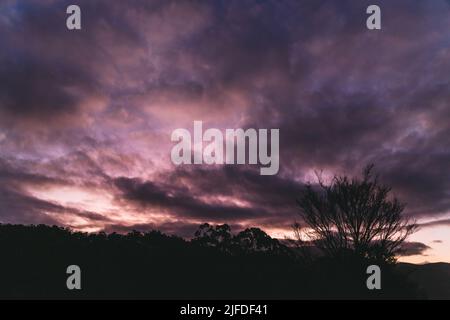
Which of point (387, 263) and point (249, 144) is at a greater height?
point (249, 144)

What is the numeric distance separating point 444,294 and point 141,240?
20310 mm

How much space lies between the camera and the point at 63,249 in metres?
18.0

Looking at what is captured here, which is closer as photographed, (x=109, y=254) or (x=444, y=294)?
(x=109, y=254)

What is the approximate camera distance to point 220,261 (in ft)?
62.7

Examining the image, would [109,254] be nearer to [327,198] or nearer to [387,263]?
[327,198]

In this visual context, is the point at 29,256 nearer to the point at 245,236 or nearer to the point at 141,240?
the point at 141,240

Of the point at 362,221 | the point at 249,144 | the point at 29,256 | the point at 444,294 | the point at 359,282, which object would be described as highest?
the point at 249,144

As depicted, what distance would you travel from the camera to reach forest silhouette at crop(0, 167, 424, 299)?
17047mm

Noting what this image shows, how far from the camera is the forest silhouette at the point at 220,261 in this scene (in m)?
17.0
